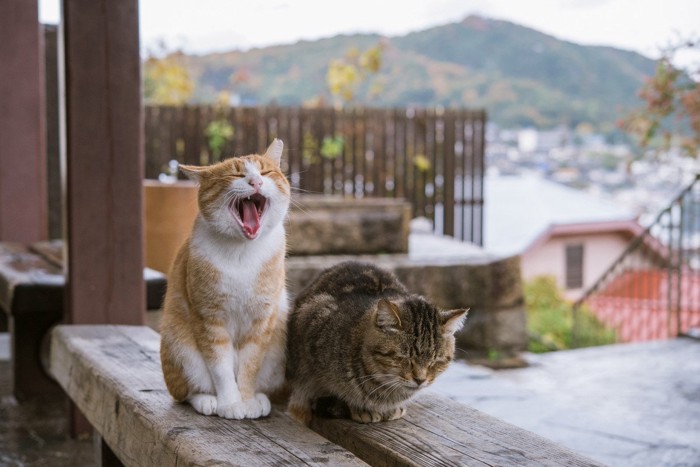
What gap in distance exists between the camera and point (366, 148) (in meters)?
8.48

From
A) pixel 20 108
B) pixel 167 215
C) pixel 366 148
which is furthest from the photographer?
pixel 366 148

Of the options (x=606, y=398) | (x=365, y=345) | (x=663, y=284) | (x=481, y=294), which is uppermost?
(x=365, y=345)

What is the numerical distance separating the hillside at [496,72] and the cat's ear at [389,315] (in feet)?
29.5

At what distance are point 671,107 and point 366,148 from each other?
3.27m

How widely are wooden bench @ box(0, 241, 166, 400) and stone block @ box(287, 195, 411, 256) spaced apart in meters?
2.08

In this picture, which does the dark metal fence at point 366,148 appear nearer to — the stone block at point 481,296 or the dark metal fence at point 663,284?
the dark metal fence at point 663,284

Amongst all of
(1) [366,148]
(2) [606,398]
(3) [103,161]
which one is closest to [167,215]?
(3) [103,161]

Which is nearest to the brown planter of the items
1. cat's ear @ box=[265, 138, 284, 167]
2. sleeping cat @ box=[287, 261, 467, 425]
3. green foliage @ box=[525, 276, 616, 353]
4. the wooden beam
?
the wooden beam

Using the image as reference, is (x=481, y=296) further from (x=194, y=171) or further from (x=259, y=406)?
(x=194, y=171)

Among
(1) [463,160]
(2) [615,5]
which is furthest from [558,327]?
(2) [615,5]

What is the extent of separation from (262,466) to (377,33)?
911 cm

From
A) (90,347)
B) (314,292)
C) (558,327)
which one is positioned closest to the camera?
(314,292)

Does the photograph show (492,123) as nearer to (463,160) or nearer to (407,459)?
(463,160)

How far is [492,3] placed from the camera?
10.6 meters
